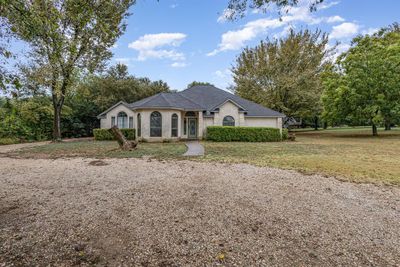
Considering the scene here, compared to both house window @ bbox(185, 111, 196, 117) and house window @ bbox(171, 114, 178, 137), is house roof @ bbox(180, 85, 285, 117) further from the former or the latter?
house window @ bbox(171, 114, 178, 137)

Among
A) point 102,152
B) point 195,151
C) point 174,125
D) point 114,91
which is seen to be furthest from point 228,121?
point 114,91

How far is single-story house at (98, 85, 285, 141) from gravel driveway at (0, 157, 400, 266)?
493 inches

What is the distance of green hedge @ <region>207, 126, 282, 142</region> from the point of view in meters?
19.7

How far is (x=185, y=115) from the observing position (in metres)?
22.0

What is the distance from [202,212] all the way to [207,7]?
4588 millimetres

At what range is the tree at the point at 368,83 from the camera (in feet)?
69.6

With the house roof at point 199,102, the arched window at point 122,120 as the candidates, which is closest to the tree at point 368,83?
the house roof at point 199,102

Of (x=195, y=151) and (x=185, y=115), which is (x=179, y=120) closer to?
(x=185, y=115)

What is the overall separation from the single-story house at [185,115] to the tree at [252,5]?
14.8 metres

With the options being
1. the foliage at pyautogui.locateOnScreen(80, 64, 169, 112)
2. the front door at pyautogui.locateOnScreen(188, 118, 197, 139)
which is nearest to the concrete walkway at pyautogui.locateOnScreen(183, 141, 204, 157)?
the front door at pyautogui.locateOnScreen(188, 118, 197, 139)

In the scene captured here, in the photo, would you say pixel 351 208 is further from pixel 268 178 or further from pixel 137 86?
pixel 137 86

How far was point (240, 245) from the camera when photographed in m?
3.12

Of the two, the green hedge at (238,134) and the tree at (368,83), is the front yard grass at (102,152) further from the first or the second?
the tree at (368,83)

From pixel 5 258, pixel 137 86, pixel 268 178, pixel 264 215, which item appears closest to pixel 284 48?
pixel 137 86
